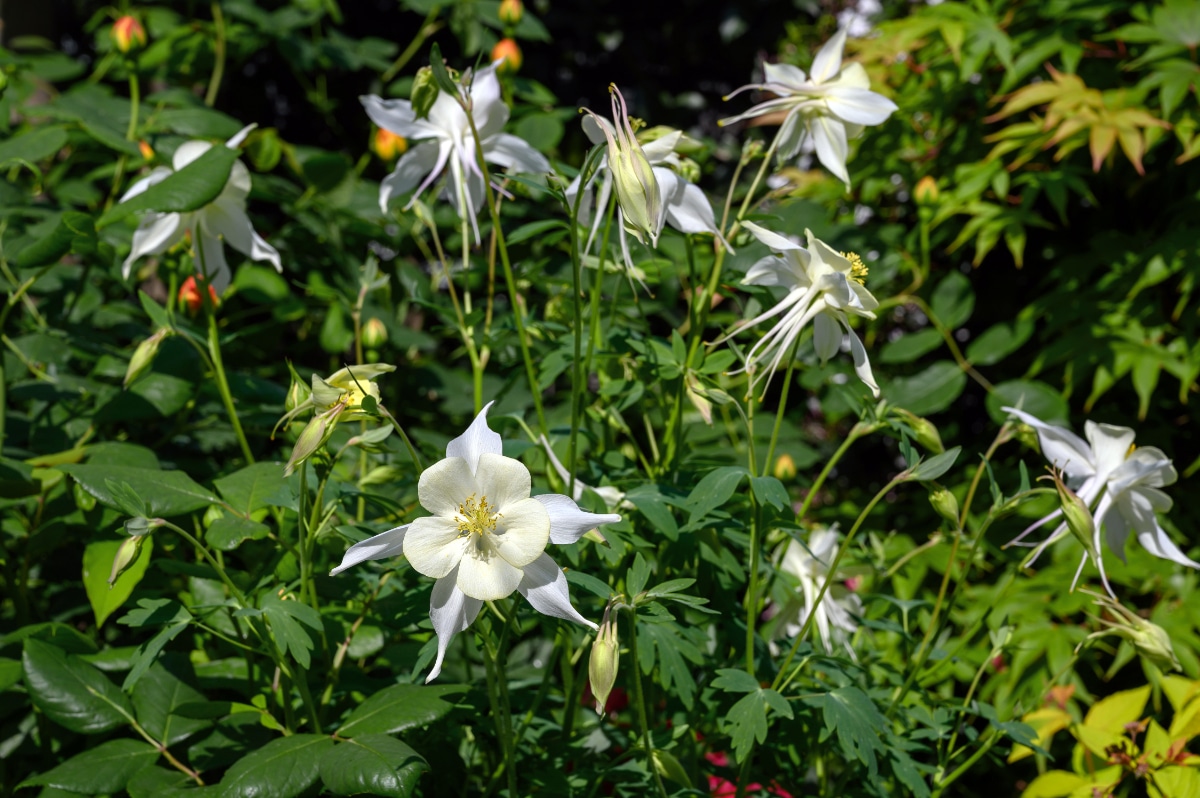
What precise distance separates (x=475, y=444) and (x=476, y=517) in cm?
6

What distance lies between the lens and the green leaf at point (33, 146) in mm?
1520

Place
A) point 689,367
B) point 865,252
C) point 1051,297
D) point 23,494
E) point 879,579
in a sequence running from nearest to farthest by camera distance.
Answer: point 689,367
point 23,494
point 879,579
point 1051,297
point 865,252

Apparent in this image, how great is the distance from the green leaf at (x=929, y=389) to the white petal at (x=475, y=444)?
1380 millimetres

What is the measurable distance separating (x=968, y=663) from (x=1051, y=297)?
2.68 feet

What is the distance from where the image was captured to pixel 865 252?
2.33m

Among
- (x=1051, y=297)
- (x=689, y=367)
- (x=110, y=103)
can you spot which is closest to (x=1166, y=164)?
(x=1051, y=297)

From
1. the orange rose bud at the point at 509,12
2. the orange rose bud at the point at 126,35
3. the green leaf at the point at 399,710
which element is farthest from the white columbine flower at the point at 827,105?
the orange rose bud at the point at 126,35

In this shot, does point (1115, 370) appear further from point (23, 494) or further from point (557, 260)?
point (23, 494)

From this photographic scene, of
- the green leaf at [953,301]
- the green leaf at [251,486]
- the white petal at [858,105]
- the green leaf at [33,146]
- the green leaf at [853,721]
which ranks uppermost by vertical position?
the white petal at [858,105]

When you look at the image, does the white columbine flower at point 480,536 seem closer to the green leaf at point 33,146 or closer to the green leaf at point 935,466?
the green leaf at point 935,466

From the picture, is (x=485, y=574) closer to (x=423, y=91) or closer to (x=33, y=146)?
(x=423, y=91)

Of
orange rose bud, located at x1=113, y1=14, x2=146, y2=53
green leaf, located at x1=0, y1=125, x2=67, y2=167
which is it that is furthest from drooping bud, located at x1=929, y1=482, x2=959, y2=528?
orange rose bud, located at x1=113, y1=14, x2=146, y2=53

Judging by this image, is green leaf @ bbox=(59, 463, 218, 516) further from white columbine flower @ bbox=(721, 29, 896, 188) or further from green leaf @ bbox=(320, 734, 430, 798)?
white columbine flower @ bbox=(721, 29, 896, 188)

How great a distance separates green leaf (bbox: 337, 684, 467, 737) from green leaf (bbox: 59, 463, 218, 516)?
0.97 ft
